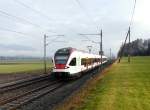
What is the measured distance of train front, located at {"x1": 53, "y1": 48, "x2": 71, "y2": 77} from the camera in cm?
3453

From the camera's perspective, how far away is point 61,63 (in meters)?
34.8

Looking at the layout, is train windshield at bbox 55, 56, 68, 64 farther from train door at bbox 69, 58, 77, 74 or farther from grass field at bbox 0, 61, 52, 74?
grass field at bbox 0, 61, 52, 74

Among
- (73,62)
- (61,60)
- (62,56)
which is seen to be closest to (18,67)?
(73,62)

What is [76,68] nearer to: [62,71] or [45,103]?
[62,71]

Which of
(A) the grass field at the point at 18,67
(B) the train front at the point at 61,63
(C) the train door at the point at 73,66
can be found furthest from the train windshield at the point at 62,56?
(A) the grass field at the point at 18,67

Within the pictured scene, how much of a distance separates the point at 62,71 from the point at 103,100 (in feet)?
58.4

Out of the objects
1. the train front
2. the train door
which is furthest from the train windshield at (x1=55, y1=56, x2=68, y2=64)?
the train door

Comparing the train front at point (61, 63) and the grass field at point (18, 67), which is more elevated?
the train front at point (61, 63)

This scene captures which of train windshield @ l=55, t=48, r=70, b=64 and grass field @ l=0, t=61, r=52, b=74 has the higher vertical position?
train windshield @ l=55, t=48, r=70, b=64

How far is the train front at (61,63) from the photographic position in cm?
3453

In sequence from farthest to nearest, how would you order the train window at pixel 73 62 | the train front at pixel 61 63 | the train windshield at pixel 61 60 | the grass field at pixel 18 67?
the grass field at pixel 18 67
the train window at pixel 73 62
the train windshield at pixel 61 60
the train front at pixel 61 63

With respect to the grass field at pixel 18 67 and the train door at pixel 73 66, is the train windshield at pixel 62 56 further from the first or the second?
the grass field at pixel 18 67

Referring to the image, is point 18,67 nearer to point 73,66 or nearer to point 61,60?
point 73,66

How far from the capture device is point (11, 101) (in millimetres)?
20031
